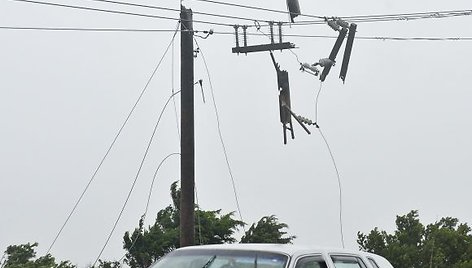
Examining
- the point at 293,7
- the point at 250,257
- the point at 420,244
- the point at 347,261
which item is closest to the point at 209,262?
the point at 250,257

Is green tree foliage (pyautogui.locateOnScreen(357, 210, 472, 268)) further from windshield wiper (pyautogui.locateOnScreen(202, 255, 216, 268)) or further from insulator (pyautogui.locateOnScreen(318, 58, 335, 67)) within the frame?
windshield wiper (pyautogui.locateOnScreen(202, 255, 216, 268))

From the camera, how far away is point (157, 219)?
21.6 m

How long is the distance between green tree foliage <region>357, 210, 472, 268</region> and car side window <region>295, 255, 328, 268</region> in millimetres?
14305

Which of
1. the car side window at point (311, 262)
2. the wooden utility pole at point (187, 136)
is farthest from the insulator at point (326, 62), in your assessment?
the car side window at point (311, 262)

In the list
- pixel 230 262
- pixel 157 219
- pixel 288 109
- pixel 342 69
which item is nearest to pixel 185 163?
pixel 288 109

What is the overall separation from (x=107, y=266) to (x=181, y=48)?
550 centimetres

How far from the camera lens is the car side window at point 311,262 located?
744cm

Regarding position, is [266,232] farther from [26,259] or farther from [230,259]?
[230,259]

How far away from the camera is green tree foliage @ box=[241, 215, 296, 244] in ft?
63.5

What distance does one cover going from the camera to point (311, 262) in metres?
7.66

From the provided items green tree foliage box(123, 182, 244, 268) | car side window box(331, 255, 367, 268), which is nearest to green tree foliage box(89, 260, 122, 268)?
green tree foliage box(123, 182, 244, 268)

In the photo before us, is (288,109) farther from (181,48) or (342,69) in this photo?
(181,48)

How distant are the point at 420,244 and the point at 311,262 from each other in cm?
1611

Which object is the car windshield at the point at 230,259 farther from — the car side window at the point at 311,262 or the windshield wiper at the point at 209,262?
the car side window at the point at 311,262
